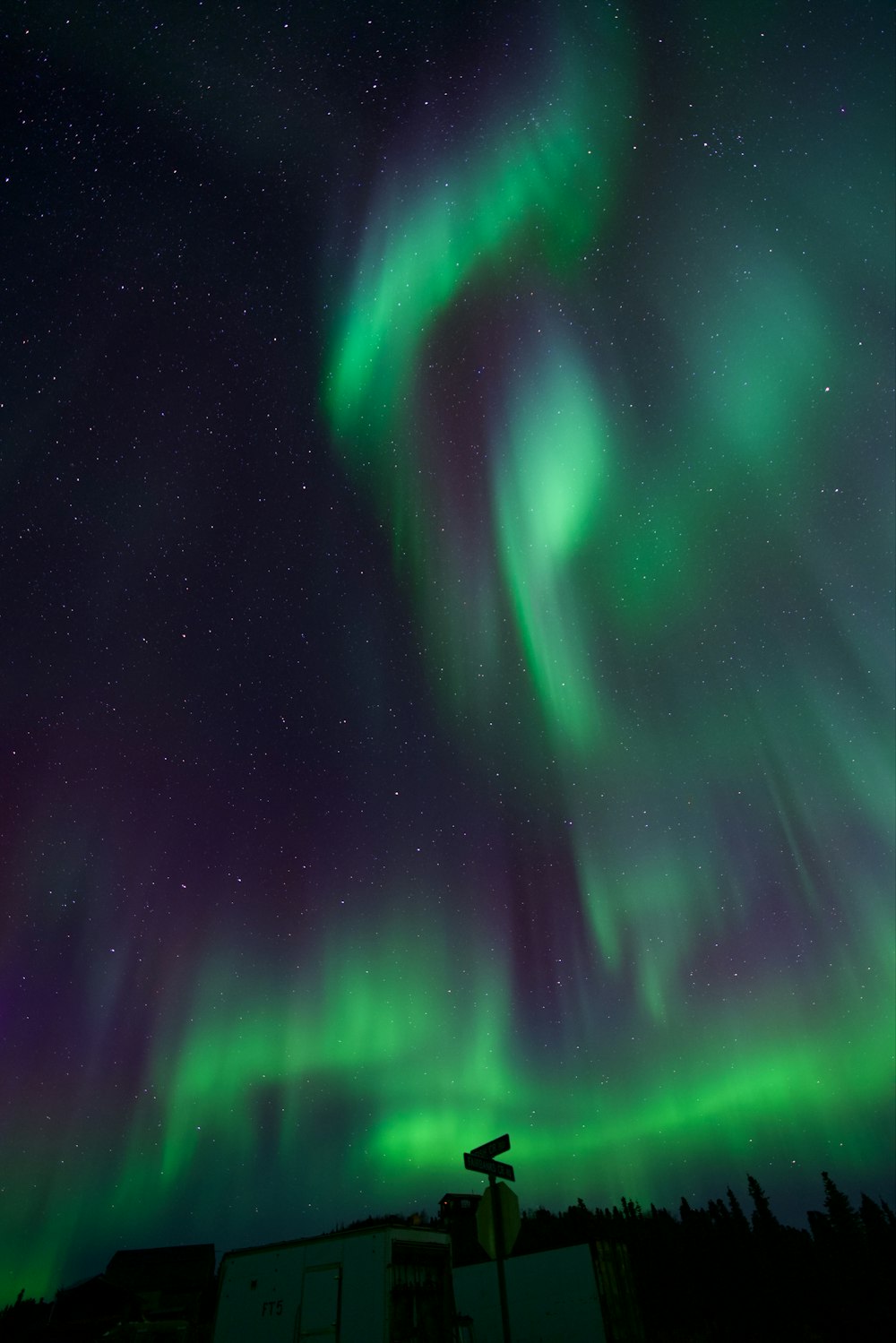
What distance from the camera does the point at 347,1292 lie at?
16.2 metres

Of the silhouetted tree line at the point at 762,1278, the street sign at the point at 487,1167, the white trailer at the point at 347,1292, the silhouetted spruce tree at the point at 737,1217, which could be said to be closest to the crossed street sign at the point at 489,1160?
the street sign at the point at 487,1167

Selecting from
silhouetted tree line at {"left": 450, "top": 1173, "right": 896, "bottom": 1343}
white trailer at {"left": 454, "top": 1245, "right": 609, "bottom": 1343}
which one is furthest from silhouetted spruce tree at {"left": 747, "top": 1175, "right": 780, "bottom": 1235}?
white trailer at {"left": 454, "top": 1245, "right": 609, "bottom": 1343}

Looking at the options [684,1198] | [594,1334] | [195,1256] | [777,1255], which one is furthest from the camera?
[684,1198]

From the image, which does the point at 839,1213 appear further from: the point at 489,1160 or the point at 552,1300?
the point at 489,1160

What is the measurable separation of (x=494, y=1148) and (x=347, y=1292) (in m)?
12.3

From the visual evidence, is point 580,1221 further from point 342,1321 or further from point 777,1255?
point 342,1321

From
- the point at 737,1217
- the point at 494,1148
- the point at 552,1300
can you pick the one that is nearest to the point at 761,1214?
the point at 737,1217

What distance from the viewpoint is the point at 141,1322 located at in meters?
25.5

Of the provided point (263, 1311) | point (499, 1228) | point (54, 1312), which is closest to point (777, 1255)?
point (54, 1312)

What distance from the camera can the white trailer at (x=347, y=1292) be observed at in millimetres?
15672

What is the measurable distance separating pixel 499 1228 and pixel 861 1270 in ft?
336

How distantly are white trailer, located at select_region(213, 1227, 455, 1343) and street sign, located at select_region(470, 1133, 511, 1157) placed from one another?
36.1 feet

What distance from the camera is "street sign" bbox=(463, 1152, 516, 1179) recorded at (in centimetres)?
777

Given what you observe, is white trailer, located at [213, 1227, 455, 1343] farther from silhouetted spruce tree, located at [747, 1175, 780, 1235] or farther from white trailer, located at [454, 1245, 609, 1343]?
silhouetted spruce tree, located at [747, 1175, 780, 1235]
